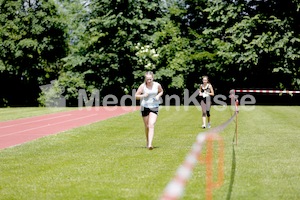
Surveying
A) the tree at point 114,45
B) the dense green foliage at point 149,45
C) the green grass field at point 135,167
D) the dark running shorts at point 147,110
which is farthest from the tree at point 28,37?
the dark running shorts at point 147,110

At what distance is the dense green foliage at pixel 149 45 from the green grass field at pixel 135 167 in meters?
19.5

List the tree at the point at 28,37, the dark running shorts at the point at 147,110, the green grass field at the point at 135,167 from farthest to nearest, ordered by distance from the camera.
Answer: the tree at the point at 28,37, the dark running shorts at the point at 147,110, the green grass field at the point at 135,167

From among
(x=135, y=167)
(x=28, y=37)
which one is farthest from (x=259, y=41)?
(x=135, y=167)

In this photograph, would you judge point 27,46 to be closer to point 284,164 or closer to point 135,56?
point 135,56

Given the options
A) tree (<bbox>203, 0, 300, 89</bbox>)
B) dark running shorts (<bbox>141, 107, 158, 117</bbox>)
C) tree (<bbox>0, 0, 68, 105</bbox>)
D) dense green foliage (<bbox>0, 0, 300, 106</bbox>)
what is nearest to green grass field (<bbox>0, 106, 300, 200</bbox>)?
dark running shorts (<bbox>141, 107, 158, 117</bbox>)

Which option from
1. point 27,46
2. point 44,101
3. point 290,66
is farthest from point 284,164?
point 27,46

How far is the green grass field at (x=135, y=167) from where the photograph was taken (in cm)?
772

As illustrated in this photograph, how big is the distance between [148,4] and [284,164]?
3343 cm

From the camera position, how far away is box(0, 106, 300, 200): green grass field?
772 centimetres

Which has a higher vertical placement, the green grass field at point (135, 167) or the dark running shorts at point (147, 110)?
the dark running shorts at point (147, 110)

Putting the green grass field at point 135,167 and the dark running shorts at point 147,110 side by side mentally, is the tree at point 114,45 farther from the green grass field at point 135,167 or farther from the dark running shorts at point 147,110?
the dark running shorts at point 147,110

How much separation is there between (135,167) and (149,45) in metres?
31.0

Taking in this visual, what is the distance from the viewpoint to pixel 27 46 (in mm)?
44875

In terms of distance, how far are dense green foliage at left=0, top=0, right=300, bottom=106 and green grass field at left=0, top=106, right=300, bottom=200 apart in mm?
19483
